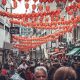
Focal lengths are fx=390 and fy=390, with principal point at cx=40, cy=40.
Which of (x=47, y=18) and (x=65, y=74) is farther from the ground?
(x=47, y=18)

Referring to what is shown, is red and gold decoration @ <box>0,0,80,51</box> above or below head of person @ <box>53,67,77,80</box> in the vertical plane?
above

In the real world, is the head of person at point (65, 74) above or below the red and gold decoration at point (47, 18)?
below

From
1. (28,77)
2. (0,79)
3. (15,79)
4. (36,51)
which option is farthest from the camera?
(36,51)

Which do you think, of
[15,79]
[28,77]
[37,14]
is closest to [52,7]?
[37,14]

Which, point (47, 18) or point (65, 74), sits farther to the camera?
point (47, 18)

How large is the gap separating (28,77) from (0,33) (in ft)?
72.5

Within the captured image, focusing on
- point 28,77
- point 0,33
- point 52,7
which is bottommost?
point 28,77

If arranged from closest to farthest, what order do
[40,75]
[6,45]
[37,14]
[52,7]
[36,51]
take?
[40,75]
[37,14]
[6,45]
[52,7]
[36,51]

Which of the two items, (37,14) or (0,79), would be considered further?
(37,14)

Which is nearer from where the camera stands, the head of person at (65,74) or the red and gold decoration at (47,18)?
the head of person at (65,74)

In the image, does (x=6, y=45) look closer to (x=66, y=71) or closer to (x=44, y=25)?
(x=44, y=25)

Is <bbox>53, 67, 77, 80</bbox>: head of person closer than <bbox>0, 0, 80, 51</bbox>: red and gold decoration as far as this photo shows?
Yes

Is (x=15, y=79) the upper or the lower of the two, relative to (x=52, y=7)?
lower

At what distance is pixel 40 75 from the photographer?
5.63 meters
